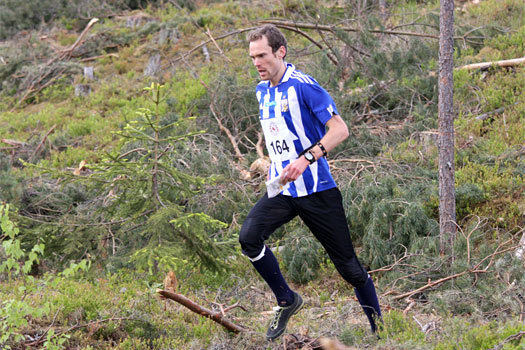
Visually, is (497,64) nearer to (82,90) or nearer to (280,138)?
(280,138)

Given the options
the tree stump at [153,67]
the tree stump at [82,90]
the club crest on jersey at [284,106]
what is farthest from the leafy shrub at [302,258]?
the tree stump at [82,90]

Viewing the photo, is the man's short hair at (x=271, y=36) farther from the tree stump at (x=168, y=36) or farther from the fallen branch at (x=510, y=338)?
the tree stump at (x=168, y=36)

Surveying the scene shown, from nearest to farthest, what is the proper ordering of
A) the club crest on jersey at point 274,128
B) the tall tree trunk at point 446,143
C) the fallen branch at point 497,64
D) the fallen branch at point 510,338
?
the fallen branch at point 510,338 < the club crest on jersey at point 274,128 < the tall tree trunk at point 446,143 < the fallen branch at point 497,64

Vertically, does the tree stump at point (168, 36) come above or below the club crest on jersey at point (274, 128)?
below

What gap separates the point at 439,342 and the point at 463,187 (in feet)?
11.8

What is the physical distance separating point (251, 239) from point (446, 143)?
10.4 ft

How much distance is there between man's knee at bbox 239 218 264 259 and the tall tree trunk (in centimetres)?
289

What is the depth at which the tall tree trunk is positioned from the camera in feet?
21.2

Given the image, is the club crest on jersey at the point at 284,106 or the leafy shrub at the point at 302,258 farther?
the leafy shrub at the point at 302,258

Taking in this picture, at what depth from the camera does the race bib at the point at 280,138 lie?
13.9ft

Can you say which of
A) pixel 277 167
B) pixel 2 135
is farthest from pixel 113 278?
pixel 2 135

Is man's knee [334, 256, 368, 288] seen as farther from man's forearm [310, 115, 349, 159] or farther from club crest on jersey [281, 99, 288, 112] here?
club crest on jersey [281, 99, 288, 112]

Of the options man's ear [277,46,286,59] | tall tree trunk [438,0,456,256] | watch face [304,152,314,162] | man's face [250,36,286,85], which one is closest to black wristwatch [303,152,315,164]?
watch face [304,152,314,162]

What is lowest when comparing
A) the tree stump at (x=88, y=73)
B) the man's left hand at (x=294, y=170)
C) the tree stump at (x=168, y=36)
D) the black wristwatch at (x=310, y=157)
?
the tree stump at (x=88, y=73)
